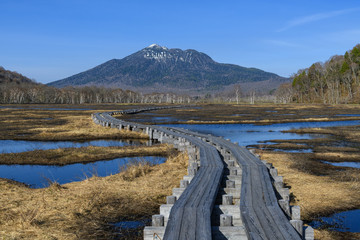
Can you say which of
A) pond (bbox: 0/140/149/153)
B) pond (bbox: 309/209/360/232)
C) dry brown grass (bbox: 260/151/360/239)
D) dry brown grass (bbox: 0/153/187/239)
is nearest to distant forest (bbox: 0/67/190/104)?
pond (bbox: 0/140/149/153)

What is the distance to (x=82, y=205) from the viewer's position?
10.1 metres

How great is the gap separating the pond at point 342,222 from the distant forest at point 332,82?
117272 mm

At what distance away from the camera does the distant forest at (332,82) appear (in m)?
120

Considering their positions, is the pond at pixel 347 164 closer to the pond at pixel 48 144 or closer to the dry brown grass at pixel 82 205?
the dry brown grass at pixel 82 205

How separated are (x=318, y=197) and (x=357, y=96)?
11941cm

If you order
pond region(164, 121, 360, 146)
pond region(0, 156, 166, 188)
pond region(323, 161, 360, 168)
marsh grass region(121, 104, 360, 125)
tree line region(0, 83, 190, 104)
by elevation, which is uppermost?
tree line region(0, 83, 190, 104)

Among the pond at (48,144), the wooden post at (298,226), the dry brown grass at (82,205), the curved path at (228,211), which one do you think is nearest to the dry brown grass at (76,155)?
the pond at (48,144)

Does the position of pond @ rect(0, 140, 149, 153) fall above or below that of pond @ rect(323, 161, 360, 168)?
above

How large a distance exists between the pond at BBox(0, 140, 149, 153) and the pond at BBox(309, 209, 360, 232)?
18.2m

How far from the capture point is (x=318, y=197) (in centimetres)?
1157

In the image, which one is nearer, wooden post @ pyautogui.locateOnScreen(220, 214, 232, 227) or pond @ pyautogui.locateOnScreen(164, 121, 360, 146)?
wooden post @ pyautogui.locateOnScreen(220, 214, 232, 227)

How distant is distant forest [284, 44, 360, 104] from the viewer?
4729 inches

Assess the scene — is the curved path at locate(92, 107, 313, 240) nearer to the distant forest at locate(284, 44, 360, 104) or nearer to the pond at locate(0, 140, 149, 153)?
the pond at locate(0, 140, 149, 153)

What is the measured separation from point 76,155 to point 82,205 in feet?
35.3
